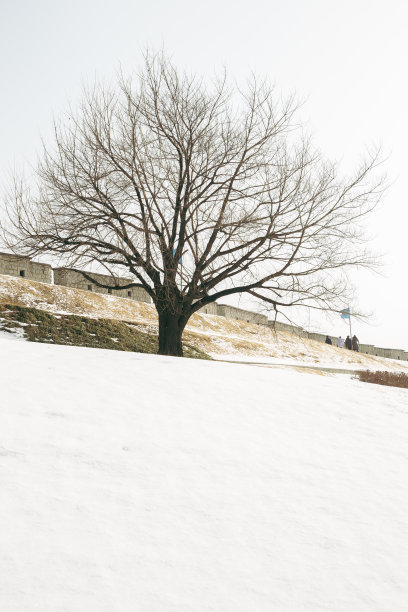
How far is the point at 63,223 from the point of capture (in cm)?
1371

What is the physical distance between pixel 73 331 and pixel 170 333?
5417 mm

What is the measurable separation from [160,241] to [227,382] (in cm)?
603

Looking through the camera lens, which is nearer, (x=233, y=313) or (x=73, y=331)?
(x=73, y=331)

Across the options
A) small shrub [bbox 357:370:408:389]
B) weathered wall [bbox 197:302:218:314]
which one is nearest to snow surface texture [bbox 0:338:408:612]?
small shrub [bbox 357:370:408:389]

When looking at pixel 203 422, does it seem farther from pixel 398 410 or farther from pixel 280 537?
pixel 398 410

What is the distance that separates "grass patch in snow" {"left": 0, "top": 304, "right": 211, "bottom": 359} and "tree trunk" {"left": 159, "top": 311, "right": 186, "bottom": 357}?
3630 mm

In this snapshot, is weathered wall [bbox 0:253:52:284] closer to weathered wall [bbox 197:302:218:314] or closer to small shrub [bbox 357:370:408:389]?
weathered wall [bbox 197:302:218:314]

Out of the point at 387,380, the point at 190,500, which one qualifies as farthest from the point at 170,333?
the point at 190,500

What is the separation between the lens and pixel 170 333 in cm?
1438

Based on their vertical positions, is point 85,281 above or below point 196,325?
above

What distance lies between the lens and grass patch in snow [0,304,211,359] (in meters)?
16.7

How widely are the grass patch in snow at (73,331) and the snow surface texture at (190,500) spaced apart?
974cm

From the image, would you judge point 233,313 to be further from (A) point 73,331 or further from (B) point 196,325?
(A) point 73,331

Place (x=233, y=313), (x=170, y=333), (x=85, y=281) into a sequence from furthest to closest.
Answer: (x=233, y=313), (x=85, y=281), (x=170, y=333)
